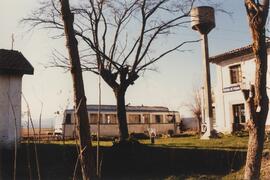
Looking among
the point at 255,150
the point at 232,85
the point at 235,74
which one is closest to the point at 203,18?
the point at 235,74

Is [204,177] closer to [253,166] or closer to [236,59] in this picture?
[253,166]

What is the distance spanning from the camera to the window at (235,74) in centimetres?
2686

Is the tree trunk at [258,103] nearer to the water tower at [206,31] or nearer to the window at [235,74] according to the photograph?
the water tower at [206,31]

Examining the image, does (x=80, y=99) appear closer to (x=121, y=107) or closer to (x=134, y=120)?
(x=121, y=107)

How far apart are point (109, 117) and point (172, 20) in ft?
43.5

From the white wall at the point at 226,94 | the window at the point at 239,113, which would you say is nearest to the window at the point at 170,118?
the white wall at the point at 226,94

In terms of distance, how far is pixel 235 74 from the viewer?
1080 inches

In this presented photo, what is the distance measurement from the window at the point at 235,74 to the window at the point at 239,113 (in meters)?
1.93

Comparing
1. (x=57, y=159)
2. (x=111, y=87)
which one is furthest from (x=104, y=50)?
(x=57, y=159)

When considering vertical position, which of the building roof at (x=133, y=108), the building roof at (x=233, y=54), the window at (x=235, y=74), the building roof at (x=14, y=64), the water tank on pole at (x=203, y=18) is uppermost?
the water tank on pole at (x=203, y=18)

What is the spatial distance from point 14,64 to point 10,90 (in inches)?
42.5

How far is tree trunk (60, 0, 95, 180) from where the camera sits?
16.7 feet

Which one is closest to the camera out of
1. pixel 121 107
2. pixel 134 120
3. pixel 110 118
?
pixel 121 107

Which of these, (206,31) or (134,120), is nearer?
(206,31)
